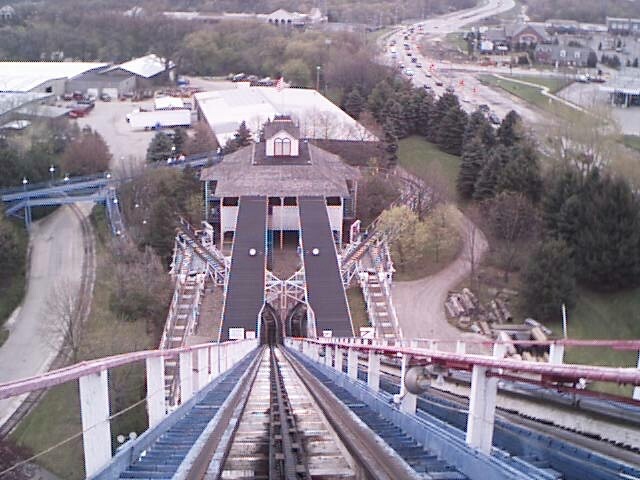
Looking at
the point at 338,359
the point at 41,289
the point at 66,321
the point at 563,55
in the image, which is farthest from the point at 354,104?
the point at 338,359

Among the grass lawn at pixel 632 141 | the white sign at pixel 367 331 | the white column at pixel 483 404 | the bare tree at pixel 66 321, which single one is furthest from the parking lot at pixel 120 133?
the white column at pixel 483 404

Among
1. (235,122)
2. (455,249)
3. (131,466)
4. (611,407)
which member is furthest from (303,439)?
(235,122)

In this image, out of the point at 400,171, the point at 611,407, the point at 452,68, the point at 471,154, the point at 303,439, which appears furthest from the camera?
the point at 452,68

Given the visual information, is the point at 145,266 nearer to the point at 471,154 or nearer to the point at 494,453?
the point at 471,154

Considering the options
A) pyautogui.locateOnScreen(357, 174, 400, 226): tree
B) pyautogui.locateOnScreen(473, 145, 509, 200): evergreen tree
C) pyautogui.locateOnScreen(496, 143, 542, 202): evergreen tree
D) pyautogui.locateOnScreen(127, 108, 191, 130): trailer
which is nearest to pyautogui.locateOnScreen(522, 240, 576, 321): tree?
pyautogui.locateOnScreen(496, 143, 542, 202): evergreen tree

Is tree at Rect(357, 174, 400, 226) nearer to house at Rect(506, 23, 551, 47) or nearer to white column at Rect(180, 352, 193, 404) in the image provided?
white column at Rect(180, 352, 193, 404)
